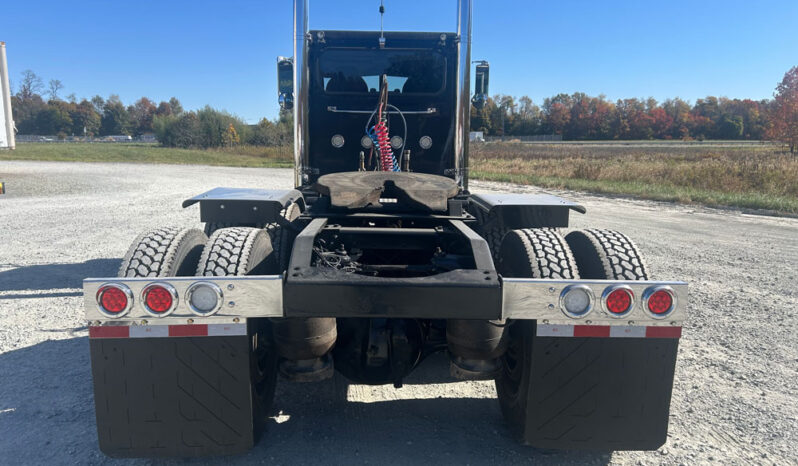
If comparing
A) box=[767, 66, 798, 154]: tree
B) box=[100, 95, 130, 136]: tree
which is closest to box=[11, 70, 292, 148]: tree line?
box=[100, 95, 130, 136]: tree

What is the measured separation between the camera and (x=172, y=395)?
2.55m

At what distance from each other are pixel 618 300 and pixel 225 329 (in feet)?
6.04

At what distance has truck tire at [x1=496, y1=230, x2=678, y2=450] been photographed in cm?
262

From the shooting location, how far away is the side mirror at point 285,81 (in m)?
5.29

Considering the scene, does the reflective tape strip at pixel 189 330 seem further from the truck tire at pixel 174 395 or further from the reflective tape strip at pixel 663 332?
the reflective tape strip at pixel 663 332

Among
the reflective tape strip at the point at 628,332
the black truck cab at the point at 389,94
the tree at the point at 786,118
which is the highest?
the tree at the point at 786,118

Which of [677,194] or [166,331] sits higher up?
[166,331]

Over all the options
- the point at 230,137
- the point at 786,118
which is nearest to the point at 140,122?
the point at 230,137

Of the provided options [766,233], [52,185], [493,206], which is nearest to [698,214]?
[766,233]

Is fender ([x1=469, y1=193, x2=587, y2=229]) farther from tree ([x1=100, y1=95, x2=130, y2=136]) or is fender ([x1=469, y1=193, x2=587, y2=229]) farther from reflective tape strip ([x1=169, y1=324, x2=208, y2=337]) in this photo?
tree ([x1=100, y1=95, x2=130, y2=136])

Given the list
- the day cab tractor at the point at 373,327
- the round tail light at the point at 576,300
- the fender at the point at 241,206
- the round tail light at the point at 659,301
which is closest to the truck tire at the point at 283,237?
the fender at the point at 241,206

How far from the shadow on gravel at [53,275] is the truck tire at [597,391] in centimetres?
525

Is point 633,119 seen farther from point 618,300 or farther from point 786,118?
point 618,300

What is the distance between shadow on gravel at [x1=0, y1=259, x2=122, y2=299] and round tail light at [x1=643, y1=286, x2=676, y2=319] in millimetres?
5726
